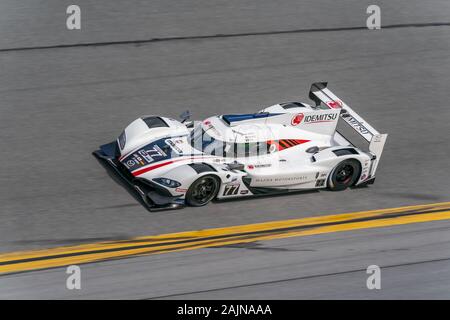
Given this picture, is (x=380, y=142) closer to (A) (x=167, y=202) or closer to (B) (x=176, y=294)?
(A) (x=167, y=202)

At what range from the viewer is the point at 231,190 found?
14.6 metres

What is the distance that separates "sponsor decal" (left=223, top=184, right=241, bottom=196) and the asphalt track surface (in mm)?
209

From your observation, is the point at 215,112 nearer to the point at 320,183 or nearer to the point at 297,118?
the point at 297,118

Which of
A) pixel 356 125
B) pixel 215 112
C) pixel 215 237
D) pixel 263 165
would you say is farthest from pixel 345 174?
pixel 215 112

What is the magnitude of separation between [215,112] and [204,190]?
14.0 ft

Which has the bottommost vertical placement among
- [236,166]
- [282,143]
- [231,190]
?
[231,190]

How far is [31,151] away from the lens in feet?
53.2

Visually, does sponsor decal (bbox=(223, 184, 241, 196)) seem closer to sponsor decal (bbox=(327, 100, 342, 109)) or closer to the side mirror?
the side mirror

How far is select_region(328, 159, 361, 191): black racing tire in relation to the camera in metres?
15.3

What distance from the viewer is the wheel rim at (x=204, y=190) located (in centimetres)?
1418

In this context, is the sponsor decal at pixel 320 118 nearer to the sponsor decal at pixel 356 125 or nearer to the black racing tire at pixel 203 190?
the sponsor decal at pixel 356 125

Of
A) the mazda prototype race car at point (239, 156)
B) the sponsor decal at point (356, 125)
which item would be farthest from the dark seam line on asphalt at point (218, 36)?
the sponsor decal at point (356, 125)

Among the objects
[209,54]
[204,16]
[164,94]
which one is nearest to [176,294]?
[164,94]

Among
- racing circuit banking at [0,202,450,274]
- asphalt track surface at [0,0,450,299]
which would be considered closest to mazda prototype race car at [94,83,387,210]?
asphalt track surface at [0,0,450,299]
